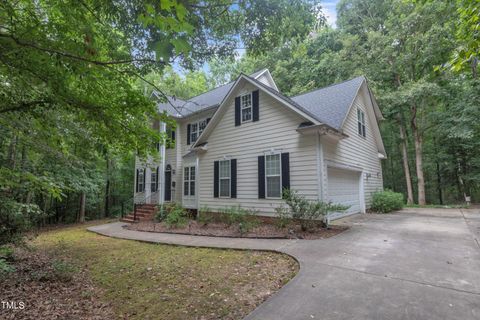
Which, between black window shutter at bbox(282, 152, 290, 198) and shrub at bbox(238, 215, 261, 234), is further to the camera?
black window shutter at bbox(282, 152, 290, 198)

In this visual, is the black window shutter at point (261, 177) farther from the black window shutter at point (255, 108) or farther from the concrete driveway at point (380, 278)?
the concrete driveway at point (380, 278)

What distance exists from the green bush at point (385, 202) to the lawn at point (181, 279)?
882 centimetres

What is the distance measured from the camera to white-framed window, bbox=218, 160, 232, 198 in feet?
34.1

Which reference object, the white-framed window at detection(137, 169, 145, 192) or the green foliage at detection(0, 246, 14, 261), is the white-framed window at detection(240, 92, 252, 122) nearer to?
the green foliage at detection(0, 246, 14, 261)

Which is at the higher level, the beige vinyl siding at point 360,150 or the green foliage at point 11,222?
the beige vinyl siding at point 360,150

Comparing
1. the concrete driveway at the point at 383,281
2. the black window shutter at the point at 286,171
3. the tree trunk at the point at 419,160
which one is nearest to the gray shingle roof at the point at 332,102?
the black window shutter at the point at 286,171

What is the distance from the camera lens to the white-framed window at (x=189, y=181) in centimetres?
1244

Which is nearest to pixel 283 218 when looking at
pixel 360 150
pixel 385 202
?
pixel 360 150

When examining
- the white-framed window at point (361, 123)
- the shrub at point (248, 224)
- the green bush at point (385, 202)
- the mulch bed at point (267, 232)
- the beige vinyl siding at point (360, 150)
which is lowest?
the mulch bed at point (267, 232)

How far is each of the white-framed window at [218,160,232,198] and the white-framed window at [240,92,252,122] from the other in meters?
2.10

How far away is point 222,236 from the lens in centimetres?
746

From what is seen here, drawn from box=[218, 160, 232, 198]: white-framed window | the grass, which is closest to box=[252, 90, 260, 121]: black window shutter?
box=[218, 160, 232, 198]: white-framed window

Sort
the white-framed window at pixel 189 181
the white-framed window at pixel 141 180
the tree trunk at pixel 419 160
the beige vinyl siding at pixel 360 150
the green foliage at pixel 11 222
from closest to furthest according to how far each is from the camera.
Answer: the green foliage at pixel 11 222 → the beige vinyl siding at pixel 360 150 → the white-framed window at pixel 189 181 → the white-framed window at pixel 141 180 → the tree trunk at pixel 419 160

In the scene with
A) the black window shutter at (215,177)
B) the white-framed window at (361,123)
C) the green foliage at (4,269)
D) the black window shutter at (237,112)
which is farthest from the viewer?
the white-framed window at (361,123)
